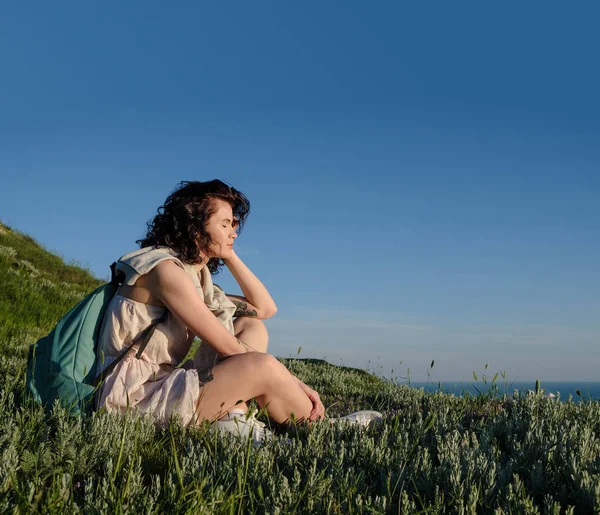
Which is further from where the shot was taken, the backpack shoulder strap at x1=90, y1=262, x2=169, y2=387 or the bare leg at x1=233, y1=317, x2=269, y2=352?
the bare leg at x1=233, y1=317, x2=269, y2=352

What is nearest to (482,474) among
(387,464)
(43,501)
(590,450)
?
(387,464)

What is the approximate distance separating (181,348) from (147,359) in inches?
13.0

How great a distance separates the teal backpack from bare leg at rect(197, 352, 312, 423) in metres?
0.72

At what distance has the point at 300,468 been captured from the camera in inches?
133

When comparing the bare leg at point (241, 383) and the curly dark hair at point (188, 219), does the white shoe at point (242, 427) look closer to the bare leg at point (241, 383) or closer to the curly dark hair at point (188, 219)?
the bare leg at point (241, 383)

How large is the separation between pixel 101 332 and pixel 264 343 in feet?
6.10

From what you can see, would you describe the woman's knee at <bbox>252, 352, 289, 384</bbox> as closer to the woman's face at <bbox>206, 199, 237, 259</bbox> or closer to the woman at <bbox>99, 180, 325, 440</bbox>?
A: the woman at <bbox>99, 180, 325, 440</bbox>

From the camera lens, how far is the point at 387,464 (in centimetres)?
342

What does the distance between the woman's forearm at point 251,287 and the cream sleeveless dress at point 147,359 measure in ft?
3.40

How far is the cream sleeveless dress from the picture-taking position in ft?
14.2

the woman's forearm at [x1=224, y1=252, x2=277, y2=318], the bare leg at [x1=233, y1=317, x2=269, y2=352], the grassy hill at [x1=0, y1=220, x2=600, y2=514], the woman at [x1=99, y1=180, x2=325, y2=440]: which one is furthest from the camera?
the woman's forearm at [x1=224, y1=252, x2=277, y2=318]

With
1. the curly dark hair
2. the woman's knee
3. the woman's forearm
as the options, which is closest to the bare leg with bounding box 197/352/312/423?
the woman's knee

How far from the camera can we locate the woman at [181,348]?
4387 mm

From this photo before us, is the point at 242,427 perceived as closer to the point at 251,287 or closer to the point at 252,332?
the point at 252,332
